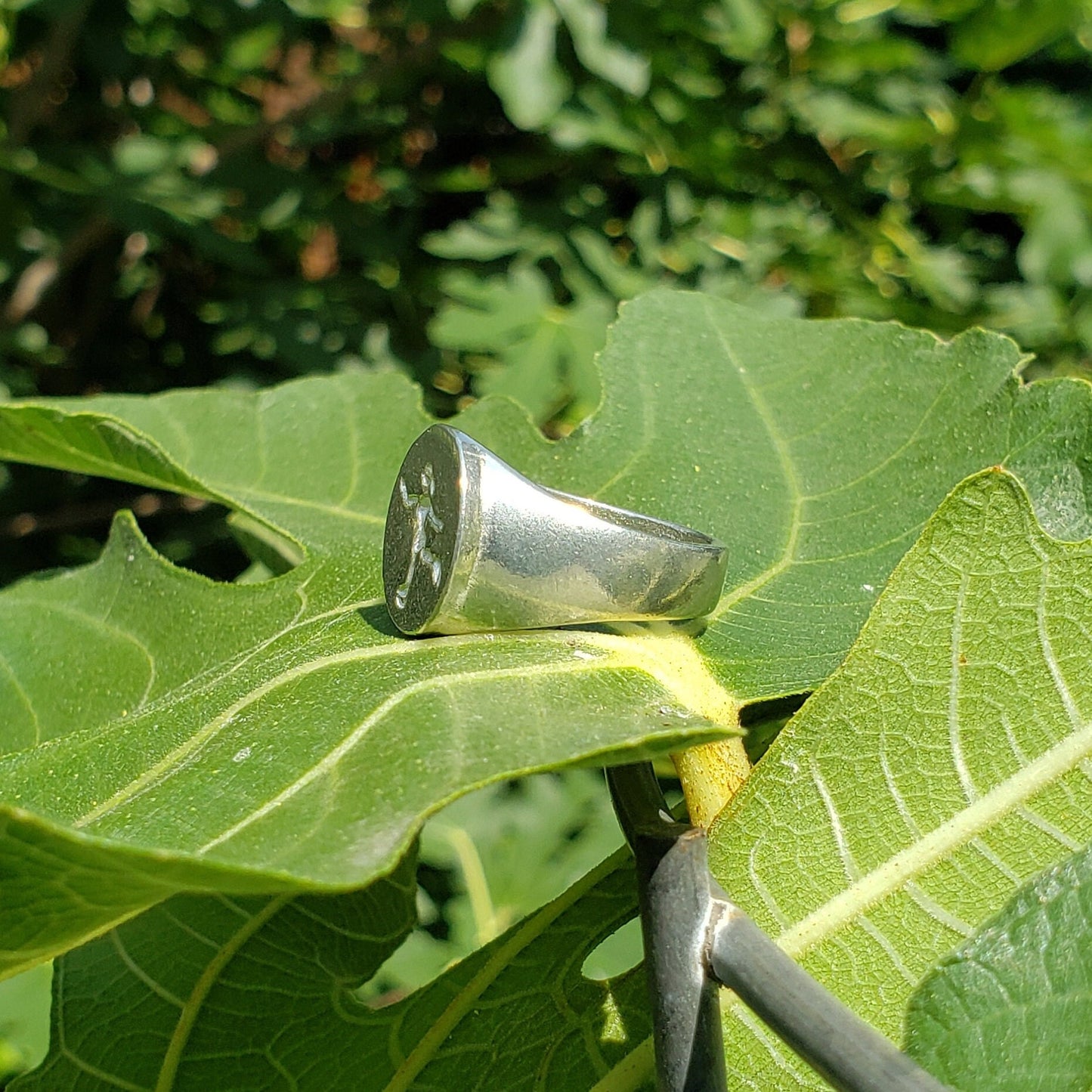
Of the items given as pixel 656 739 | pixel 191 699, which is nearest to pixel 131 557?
pixel 191 699

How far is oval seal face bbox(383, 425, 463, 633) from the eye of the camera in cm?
59

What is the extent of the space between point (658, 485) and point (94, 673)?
15.7 inches

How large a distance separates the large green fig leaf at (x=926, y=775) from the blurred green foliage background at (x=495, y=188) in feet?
3.80

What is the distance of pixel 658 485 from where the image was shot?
30.0 inches

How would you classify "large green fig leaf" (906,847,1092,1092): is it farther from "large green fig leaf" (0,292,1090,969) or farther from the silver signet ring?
the silver signet ring

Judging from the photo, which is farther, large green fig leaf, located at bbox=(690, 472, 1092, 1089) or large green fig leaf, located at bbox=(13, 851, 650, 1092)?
large green fig leaf, located at bbox=(13, 851, 650, 1092)

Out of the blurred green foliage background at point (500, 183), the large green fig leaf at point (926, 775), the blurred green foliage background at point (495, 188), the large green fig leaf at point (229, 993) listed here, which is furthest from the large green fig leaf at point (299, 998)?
the blurred green foliage background at point (500, 183)

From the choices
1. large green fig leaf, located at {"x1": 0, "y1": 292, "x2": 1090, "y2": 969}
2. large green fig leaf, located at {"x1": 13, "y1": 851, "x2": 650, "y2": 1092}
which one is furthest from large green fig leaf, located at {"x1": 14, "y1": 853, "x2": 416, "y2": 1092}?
large green fig leaf, located at {"x1": 0, "y1": 292, "x2": 1090, "y2": 969}

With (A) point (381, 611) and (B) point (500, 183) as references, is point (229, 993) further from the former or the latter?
(B) point (500, 183)

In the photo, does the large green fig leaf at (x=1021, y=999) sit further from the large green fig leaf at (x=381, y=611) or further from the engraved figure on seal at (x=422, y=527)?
the engraved figure on seal at (x=422, y=527)

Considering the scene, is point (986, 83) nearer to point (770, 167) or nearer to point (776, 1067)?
point (770, 167)

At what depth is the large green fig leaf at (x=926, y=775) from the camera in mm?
513

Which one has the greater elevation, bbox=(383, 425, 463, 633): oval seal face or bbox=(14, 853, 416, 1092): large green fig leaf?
bbox=(383, 425, 463, 633): oval seal face

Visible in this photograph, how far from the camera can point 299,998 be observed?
0.68m
